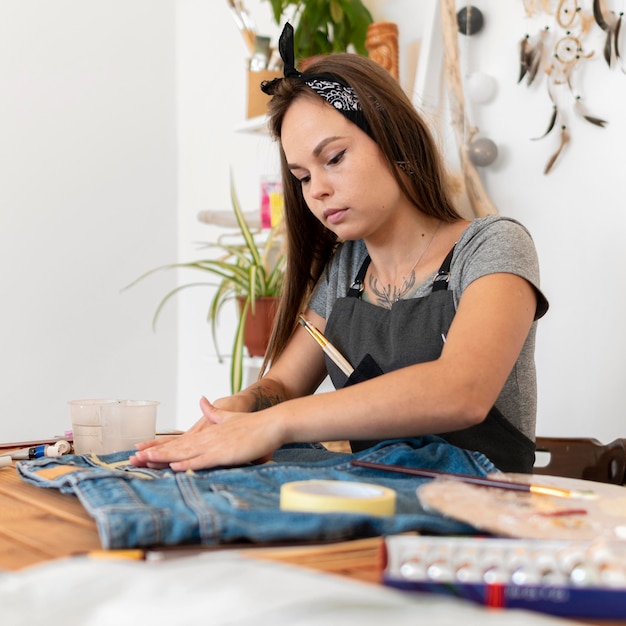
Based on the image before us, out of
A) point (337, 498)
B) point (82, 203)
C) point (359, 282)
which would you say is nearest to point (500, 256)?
point (359, 282)

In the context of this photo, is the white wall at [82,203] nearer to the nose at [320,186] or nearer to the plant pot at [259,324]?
the plant pot at [259,324]

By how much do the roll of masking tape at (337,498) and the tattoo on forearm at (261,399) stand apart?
0.65 meters

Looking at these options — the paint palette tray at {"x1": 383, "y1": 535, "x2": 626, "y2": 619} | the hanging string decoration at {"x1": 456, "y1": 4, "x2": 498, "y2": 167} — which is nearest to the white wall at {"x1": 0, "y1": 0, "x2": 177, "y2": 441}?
the hanging string decoration at {"x1": 456, "y1": 4, "x2": 498, "y2": 167}

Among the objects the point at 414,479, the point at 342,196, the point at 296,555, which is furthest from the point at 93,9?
the point at 296,555

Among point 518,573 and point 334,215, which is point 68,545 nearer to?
point 518,573

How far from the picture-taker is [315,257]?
1.69 metres

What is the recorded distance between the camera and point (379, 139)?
55.5 inches

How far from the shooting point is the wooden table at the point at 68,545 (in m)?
0.65

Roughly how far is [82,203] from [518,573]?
8.95 feet

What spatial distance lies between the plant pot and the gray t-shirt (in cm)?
91

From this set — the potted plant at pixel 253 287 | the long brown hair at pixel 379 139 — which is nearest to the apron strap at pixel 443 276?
the long brown hair at pixel 379 139

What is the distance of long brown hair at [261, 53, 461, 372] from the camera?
4.68 ft

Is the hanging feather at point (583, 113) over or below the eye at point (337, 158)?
over

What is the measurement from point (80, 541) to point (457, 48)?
159 cm
